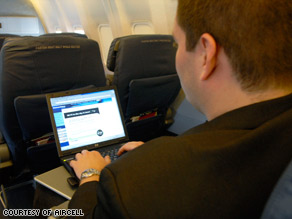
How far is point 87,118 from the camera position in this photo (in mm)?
1580

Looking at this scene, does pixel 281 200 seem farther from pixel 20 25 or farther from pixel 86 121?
pixel 20 25

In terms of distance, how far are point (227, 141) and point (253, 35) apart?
28cm

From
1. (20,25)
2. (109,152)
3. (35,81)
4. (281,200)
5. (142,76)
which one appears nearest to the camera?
(281,200)

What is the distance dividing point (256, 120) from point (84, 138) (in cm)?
111

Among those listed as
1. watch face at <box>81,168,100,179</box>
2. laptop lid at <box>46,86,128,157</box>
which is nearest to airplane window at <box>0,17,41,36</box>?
laptop lid at <box>46,86,128,157</box>

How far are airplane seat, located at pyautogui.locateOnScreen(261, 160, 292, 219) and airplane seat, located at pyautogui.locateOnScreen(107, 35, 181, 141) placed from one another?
5.59ft

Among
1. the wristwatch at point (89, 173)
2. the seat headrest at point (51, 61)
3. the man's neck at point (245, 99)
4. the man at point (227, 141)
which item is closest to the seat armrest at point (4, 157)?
the seat headrest at point (51, 61)

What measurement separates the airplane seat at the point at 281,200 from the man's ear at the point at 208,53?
0.32 metres

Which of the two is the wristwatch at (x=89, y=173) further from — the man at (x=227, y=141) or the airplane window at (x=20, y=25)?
the airplane window at (x=20, y=25)

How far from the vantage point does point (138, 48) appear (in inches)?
86.0

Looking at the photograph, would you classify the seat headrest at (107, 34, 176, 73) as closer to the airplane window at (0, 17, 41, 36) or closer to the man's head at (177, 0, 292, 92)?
the man's head at (177, 0, 292, 92)

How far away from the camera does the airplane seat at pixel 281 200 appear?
578 millimetres

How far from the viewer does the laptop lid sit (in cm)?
149

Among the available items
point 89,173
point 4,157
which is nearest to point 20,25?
point 4,157
